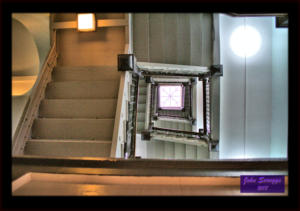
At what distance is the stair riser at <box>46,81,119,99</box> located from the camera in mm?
2680

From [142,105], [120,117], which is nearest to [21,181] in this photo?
[120,117]

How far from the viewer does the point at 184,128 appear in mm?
6348

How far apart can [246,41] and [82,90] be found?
274 cm

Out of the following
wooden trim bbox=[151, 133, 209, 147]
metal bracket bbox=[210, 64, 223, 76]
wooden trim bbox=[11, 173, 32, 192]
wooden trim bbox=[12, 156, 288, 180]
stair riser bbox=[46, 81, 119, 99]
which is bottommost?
wooden trim bbox=[151, 133, 209, 147]

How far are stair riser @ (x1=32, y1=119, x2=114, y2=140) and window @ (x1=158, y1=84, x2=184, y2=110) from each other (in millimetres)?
5311

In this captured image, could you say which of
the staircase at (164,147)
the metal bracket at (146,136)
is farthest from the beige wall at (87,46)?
the metal bracket at (146,136)

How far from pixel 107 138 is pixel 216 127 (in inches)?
105

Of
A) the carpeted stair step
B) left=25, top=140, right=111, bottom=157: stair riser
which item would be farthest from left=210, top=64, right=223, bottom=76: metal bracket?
left=25, top=140, right=111, bottom=157: stair riser

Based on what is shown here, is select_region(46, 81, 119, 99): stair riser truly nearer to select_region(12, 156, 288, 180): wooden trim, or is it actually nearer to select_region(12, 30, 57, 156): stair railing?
select_region(12, 30, 57, 156): stair railing

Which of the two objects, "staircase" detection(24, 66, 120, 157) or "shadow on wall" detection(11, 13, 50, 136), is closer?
"staircase" detection(24, 66, 120, 157)

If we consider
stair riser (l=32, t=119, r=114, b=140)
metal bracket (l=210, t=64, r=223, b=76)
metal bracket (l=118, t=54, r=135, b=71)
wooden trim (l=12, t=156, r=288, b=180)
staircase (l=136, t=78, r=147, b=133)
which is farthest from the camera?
staircase (l=136, t=78, r=147, b=133)

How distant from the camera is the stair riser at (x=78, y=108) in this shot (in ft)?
8.21

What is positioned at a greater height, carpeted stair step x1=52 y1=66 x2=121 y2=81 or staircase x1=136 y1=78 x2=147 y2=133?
carpeted stair step x1=52 y1=66 x2=121 y2=81
